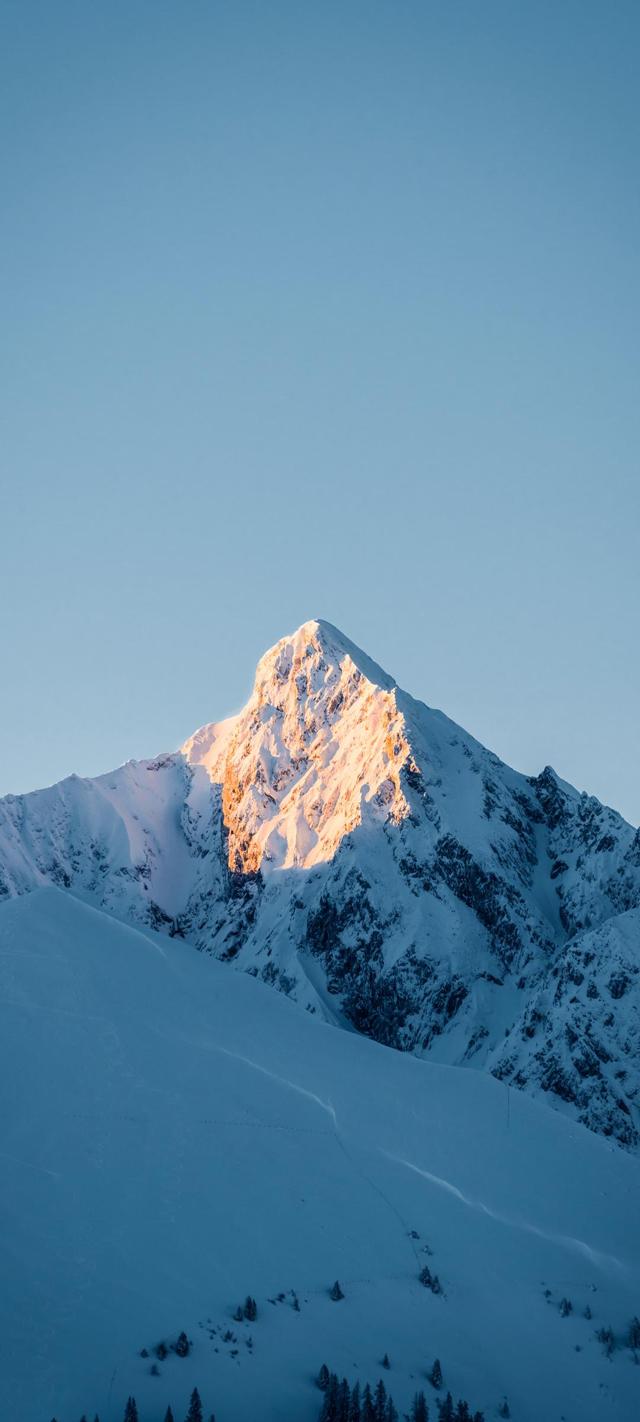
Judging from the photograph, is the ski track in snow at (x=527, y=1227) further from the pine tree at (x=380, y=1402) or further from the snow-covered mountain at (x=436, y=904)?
the snow-covered mountain at (x=436, y=904)

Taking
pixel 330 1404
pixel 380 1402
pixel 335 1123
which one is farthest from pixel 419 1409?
pixel 335 1123

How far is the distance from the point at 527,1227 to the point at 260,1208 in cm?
1584

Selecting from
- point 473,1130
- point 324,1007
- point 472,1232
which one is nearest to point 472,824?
point 324,1007

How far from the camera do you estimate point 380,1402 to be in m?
56.8

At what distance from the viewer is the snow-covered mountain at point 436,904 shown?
141125mm

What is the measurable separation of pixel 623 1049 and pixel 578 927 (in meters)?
33.0

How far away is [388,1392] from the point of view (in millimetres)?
58219

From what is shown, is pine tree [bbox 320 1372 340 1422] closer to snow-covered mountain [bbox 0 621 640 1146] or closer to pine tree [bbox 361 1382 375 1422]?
pine tree [bbox 361 1382 375 1422]

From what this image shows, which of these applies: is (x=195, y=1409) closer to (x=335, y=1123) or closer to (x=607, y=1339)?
(x=607, y=1339)

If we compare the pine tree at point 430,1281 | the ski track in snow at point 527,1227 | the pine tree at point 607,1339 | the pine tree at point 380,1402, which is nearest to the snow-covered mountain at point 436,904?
the ski track in snow at point 527,1227

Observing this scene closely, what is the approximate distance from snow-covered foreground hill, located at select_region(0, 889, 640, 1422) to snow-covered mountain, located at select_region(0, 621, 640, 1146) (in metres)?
53.2

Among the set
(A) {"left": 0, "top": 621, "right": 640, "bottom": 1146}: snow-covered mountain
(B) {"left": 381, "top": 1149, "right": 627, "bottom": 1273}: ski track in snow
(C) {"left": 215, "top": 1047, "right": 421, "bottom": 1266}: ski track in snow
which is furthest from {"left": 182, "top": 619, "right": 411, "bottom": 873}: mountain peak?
(B) {"left": 381, "top": 1149, "right": 627, "bottom": 1273}: ski track in snow

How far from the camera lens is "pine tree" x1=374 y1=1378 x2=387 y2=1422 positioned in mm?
56156

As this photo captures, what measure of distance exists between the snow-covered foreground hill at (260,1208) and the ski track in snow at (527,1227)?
0.60ft
